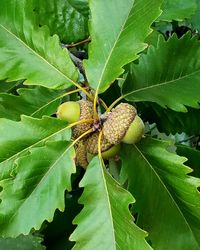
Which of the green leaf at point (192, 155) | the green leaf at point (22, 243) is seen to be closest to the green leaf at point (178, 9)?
the green leaf at point (192, 155)

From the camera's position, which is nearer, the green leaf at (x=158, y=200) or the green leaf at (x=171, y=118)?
the green leaf at (x=158, y=200)

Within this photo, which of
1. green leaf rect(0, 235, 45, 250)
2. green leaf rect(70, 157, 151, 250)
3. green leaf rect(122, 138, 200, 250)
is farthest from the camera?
green leaf rect(0, 235, 45, 250)

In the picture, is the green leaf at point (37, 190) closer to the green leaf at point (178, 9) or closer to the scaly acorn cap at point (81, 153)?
the scaly acorn cap at point (81, 153)

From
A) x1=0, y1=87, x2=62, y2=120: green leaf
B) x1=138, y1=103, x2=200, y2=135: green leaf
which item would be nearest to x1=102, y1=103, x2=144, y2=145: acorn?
x1=0, y1=87, x2=62, y2=120: green leaf

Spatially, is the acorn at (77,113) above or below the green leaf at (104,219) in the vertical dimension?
above

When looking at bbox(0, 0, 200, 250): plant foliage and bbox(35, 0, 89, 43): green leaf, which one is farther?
bbox(35, 0, 89, 43): green leaf

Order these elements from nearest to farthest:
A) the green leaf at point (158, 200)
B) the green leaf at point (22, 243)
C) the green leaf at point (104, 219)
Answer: the green leaf at point (104, 219) → the green leaf at point (158, 200) → the green leaf at point (22, 243)

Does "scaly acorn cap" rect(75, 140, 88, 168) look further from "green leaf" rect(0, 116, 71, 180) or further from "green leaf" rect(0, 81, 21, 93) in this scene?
"green leaf" rect(0, 81, 21, 93)
